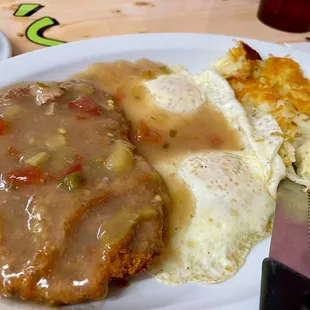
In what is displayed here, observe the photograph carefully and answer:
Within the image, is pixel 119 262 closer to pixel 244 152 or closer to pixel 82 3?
pixel 244 152

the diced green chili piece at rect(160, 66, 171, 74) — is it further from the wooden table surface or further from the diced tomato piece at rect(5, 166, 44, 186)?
the diced tomato piece at rect(5, 166, 44, 186)

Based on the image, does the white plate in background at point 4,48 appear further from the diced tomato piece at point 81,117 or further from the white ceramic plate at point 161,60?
A: the diced tomato piece at point 81,117

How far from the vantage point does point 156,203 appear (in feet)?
6.33

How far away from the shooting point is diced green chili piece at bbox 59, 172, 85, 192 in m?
1.84

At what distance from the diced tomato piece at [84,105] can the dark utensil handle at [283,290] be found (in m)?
1.21

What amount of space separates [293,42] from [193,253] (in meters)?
2.37

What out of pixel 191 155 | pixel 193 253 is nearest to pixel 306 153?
pixel 191 155

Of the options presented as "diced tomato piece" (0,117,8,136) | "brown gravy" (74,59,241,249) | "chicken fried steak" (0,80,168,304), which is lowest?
"brown gravy" (74,59,241,249)

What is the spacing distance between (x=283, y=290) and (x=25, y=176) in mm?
1112

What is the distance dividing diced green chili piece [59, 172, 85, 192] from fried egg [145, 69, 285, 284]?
467 mm

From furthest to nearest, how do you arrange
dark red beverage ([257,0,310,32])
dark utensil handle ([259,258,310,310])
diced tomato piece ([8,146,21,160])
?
dark red beverage ([257,0,310,32])
diced tomato piece ([8,146,21,160])
dark utensil handle ([259,258,310,310])

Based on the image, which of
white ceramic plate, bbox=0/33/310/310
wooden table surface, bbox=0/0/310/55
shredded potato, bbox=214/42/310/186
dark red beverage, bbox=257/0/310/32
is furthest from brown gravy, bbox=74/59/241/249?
dark red beverage, bbox=257/0/310/32

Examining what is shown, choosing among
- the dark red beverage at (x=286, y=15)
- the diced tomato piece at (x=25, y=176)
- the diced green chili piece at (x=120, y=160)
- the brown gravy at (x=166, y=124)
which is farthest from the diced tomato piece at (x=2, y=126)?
the dark red beverage at (x=286, y=15)

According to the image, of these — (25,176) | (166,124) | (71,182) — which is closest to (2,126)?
(25,176)
